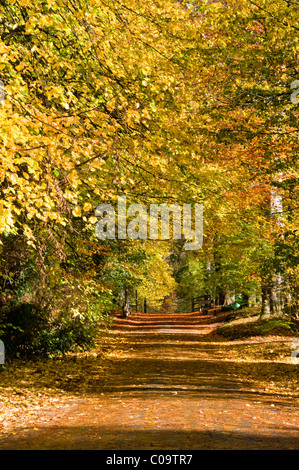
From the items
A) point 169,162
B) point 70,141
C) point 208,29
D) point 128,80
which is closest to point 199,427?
point 70,141

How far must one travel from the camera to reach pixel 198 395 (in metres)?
8.88

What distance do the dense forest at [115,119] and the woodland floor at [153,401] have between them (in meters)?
1.71

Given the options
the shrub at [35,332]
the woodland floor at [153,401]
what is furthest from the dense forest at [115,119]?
the woodland floor at [153,401]

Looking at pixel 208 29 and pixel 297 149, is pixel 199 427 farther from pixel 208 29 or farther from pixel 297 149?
pixel 208 29

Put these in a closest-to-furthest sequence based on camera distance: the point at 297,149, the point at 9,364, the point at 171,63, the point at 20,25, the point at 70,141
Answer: the point at 70,141
the point at 20,25
the point at 171,63
the point at 297,149
the point at 9,364

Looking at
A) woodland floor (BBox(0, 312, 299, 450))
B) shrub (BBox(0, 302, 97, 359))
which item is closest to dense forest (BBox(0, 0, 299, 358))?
shrub (BBox(0, 302, 97, 359))

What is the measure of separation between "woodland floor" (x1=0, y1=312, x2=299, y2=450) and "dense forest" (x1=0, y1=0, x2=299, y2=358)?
1.71 metres

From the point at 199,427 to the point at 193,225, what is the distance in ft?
22.2

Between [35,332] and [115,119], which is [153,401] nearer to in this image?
[115,119]

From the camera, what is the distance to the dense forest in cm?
629

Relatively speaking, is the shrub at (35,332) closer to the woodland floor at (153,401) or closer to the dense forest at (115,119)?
the dense forest at (115,119)

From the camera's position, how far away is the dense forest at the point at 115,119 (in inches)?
248

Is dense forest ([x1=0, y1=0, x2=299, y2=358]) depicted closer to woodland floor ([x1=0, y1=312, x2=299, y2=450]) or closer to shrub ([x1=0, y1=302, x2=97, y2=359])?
shrub ([x1=0, y1=302, x2=97, y2=359])

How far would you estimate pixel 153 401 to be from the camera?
27.2 feet
